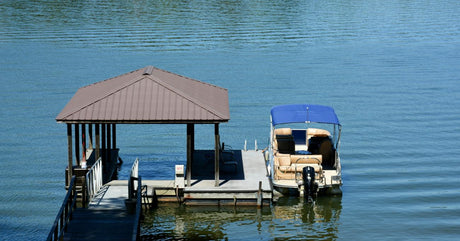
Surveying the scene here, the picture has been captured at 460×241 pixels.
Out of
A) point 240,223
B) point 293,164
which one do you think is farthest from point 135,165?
point 293,164

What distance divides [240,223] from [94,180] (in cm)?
530

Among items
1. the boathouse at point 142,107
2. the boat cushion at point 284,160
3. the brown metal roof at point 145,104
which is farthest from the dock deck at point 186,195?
the brown metal roof at point 145,104

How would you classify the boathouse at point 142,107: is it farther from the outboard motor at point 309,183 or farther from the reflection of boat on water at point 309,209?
the outboard motor at point 309,183

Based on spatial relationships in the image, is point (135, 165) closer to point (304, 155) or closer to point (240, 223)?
point (240, 223)

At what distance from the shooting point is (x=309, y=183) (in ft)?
81.5

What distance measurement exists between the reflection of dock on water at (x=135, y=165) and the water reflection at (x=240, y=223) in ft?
1.27

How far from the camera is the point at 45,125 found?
119ft

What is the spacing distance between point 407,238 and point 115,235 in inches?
408

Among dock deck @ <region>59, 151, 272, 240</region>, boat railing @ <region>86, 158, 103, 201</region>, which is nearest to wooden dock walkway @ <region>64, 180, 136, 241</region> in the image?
dock deck @ <region>59, 151, 272, 240</region>

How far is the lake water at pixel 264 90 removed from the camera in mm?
24297

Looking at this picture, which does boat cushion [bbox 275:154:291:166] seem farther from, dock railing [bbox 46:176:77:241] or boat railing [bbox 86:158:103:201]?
dock railing [bbox 46:176:77:241]

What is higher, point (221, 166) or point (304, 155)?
point (304, 155)

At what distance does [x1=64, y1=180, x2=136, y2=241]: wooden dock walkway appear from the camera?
18531 mm

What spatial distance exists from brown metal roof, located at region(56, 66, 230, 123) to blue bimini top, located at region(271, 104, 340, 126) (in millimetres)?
3274
